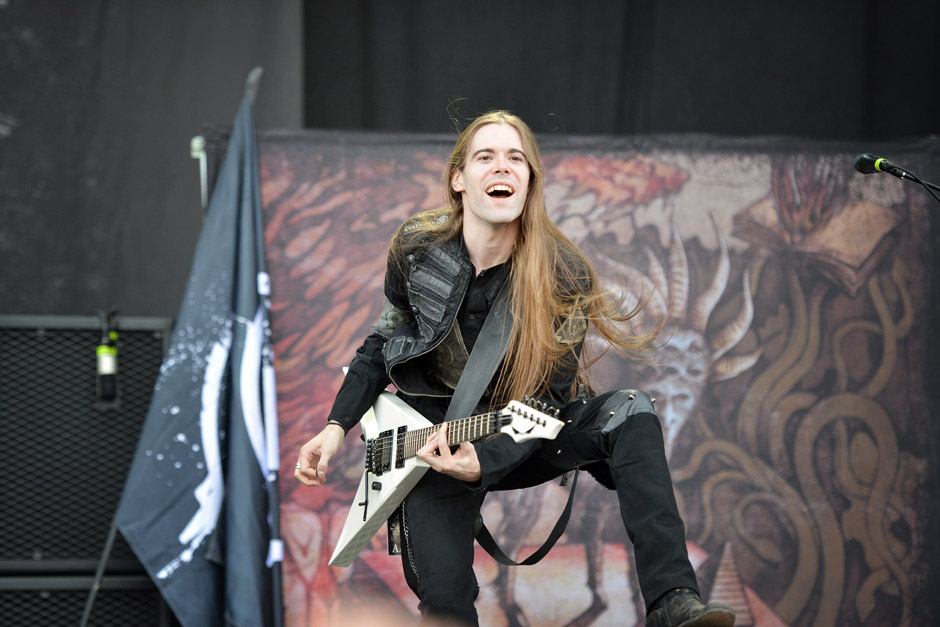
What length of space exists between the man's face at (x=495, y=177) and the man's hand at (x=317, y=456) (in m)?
0.71

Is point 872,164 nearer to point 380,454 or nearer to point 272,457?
point 380,454

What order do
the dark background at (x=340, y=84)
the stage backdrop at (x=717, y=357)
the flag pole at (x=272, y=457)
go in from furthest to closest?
the dark background at (x=340, y=84) < the stage backdrop at (x=717, y=357) < the flag pole at (x=272, y=457)

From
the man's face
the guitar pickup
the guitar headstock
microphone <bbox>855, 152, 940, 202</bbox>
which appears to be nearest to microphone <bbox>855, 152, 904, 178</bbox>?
microphone <bbox>855, 152, 940, 202</bbox>

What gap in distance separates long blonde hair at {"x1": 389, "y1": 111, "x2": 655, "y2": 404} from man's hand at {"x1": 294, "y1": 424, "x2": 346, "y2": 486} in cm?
46

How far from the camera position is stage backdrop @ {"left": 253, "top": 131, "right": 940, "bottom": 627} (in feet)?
13.5

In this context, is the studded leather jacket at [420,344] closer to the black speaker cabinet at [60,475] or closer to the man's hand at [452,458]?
the man's hand at [452,458]

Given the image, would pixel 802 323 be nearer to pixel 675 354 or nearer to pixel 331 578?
pixel 675 354

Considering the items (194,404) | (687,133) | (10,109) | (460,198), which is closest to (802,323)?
(687,133)

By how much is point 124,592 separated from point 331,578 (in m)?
0.80

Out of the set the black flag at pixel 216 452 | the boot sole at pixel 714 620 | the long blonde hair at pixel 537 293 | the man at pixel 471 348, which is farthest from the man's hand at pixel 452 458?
the black flag at pixel 216 452

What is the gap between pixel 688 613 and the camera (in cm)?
207

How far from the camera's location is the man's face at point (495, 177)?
106 inches

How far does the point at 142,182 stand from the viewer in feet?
14.4

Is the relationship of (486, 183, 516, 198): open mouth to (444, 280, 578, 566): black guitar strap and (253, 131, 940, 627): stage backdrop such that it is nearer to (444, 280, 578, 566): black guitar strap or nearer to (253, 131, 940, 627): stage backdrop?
(444, 280, 578, 566): black guitar strap
